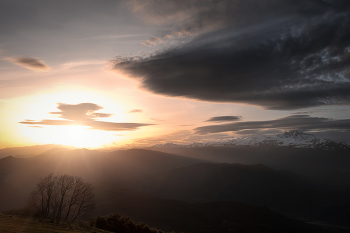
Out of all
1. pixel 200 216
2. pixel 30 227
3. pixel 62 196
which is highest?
pixel 30 227

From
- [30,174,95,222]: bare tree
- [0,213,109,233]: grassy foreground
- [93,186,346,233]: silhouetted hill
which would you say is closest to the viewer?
[0,213,109,233]: grassy foreground

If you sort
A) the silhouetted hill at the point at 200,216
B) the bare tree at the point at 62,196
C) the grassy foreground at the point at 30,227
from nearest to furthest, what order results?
the grassy foreground at the point at 30,227, the bare tree at the point at 62,196, the silhouetted hill at the point at 200,216

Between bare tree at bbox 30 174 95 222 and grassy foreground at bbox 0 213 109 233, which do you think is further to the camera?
bare tree at bbox 30 174 95 222

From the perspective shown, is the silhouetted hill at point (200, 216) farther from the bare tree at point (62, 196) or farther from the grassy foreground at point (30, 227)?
the grassy foreground at point (30, 227)

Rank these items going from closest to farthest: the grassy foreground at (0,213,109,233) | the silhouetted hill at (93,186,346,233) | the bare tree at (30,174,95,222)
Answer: the grassy foreground at (0,213,109,233), the bare tree at (30,174,95,222), the silhouetted hill at (93,186,346,233)

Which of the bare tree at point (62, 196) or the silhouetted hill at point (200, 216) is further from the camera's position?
the silhouetted hill at point (200, 216)

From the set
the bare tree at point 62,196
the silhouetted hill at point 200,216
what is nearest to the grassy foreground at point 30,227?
the bare tree at point 62,196

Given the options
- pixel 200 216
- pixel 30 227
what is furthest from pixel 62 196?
pixel 200 216

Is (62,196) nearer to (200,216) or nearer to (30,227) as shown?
(30,227)

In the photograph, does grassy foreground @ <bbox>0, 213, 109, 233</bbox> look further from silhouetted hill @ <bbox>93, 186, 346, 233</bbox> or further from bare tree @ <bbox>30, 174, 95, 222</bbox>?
silhouetted hill @ <bbox>93, 186, 346, 233</bbox>

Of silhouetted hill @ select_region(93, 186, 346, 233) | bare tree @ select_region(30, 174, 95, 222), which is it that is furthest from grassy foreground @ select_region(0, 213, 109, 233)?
silhouetted hill @ select_region(93, 186, 346, 233)

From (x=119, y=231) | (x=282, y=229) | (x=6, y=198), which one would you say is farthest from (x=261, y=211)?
(x=6, y=198)

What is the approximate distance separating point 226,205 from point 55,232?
160 m

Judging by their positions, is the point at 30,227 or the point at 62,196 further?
the point at 62,196
